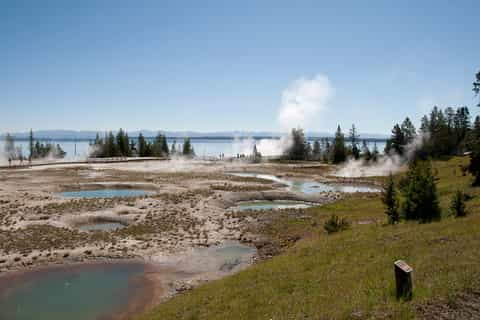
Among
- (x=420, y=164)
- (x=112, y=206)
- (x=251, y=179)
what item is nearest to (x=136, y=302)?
(x=420, y=164)

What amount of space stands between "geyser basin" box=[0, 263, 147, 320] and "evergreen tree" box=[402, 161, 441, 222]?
19.4 meters

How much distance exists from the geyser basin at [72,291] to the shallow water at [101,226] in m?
10.0

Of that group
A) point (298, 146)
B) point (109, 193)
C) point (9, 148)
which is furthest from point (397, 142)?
point (9, 148)

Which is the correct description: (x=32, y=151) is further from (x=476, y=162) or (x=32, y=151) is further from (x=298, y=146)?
(x=476, y=162)

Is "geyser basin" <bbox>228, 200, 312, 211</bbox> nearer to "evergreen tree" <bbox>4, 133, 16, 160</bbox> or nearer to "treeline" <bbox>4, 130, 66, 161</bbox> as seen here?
"treeline" <bbox>4, 130, 66, 161</bbox>

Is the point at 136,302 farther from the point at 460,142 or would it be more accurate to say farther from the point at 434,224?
the point at 460,142

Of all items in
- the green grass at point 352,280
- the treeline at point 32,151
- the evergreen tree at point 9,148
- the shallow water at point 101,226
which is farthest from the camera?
the treeline at point 32,151

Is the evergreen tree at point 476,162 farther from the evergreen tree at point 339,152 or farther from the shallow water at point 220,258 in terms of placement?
the evergreen tree at point 339,152

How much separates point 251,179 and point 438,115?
88858mm

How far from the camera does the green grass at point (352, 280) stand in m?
9.52

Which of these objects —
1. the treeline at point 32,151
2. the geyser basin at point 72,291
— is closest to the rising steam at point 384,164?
the geyser basin at point 72,291

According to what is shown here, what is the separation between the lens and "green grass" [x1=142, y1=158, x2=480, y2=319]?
9.52m

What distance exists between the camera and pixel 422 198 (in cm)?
2138

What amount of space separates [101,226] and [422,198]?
102ft
